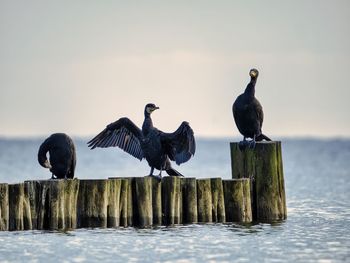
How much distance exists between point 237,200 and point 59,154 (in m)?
3.52

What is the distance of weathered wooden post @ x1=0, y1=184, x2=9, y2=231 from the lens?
22.7 metres

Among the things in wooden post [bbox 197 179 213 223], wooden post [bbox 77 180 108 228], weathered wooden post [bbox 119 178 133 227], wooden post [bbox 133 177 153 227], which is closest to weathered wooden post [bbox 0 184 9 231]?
wooden post [bbox 77 180 108 228]

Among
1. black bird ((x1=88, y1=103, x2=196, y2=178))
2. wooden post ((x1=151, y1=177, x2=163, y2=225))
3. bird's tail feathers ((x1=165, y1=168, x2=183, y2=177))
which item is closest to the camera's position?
wooden post ((x1=151, y1=177, x2=163, y2=225))

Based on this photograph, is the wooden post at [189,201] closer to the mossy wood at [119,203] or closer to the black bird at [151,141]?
the mossy wood at [119,203]

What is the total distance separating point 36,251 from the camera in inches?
858

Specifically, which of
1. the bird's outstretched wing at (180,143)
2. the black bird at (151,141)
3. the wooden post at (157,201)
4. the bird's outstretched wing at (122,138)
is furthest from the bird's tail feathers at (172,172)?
the wooden post at (157,201)

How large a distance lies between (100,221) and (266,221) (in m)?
3.39

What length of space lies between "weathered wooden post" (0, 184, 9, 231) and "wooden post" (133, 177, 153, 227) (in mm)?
2433

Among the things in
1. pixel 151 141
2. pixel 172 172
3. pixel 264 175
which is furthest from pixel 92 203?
pixel 264 175

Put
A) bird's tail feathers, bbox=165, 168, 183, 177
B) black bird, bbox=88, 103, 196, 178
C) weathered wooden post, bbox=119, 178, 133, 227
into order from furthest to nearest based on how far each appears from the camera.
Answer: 1. bird's tail feathers, bbox=165, 168, 183, 177
2. black bird, bbox=88, 103, 196, 178
3. weathered wooden post, bbox=119, 178, 133, 227

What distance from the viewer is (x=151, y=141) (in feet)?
79.7

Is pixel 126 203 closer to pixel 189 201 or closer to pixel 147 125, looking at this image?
pixel 189 201

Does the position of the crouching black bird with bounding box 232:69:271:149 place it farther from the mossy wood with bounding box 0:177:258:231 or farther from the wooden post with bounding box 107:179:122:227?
the wooden post with bounding box 107:179:122:227

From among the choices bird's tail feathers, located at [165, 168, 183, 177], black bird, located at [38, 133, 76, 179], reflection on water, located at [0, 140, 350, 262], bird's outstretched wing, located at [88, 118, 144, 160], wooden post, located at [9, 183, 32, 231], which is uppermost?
bird's outstretched wing, located at [88, 118, 144, 160]
